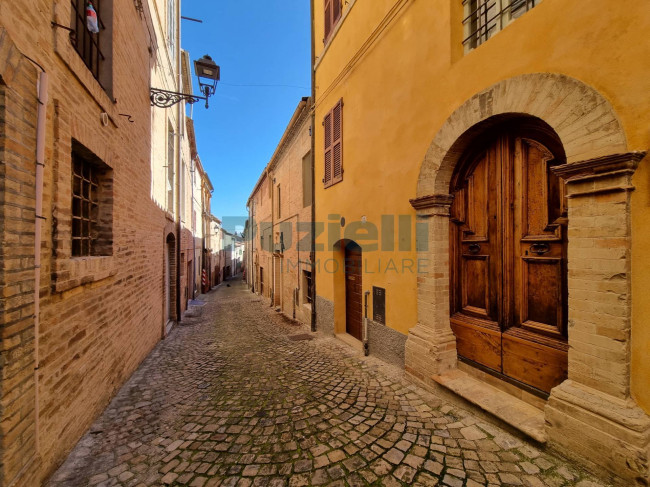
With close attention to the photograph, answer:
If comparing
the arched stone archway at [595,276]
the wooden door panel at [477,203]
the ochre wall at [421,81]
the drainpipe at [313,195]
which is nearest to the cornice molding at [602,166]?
the arched stone archway at [595,276]

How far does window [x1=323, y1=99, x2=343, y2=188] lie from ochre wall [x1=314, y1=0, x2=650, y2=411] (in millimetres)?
199

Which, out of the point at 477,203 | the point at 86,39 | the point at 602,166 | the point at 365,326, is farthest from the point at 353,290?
the point at 86,39

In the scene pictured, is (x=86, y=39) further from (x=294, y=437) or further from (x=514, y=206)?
(x=514, y=206)

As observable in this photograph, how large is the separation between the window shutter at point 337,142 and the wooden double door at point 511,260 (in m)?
3.25

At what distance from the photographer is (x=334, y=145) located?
688 cm

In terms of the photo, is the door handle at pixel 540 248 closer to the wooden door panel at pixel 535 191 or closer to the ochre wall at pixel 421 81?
the wooden door panel at pixel 535 191

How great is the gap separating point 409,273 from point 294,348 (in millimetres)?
3389

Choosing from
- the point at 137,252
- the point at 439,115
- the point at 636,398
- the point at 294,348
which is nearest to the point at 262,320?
the point at 294,348

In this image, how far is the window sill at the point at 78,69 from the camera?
2.59 meters

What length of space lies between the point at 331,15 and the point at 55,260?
324 inches

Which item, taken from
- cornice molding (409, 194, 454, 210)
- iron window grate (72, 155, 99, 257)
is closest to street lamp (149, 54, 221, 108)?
iron window grate (72, 155, 99, 257)

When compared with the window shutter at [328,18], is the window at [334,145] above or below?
below

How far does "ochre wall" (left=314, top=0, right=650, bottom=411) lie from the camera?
6.97 feet

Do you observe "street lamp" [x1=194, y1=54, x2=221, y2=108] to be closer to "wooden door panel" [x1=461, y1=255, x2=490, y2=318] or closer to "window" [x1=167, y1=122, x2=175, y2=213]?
"window" [x1=167, y1=122, x2=175, y2=213]
